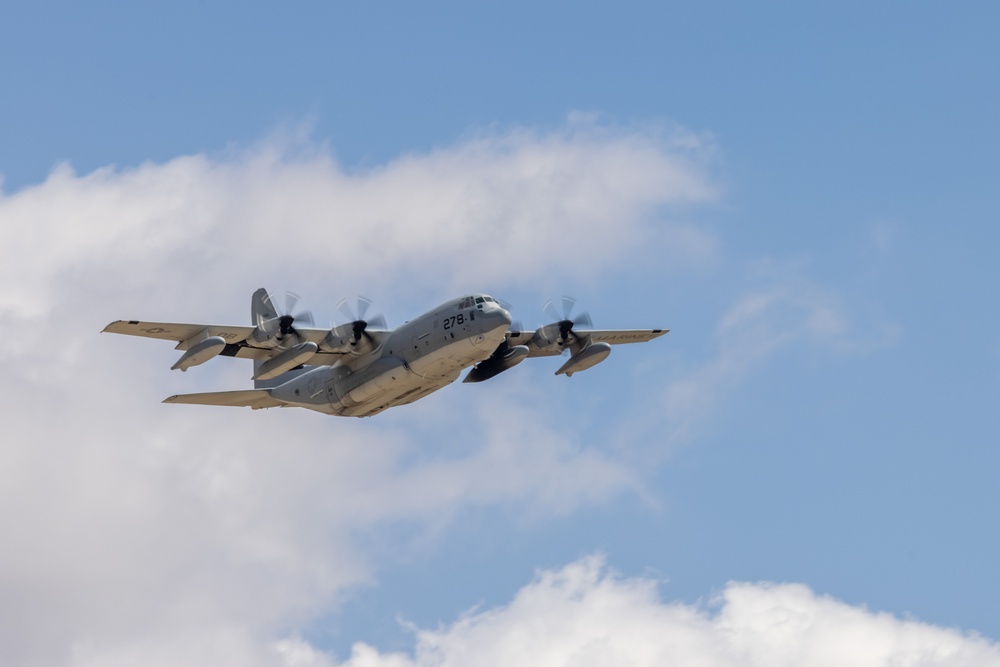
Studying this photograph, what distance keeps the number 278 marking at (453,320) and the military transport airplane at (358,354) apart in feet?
0.13

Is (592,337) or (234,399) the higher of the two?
(592,337)

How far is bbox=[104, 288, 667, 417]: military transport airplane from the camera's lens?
58772mm

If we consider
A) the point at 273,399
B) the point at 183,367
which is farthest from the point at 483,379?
the point at 183,367

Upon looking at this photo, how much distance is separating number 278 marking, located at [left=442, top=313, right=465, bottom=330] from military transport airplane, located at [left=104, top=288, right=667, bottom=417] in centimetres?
4

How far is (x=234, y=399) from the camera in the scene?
65.2 metres

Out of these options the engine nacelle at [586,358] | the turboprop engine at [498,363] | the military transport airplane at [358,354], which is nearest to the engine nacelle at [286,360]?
the military transport airplane at [358,354]

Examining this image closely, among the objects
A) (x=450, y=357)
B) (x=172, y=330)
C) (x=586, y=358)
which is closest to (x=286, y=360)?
(x=172, y=330)

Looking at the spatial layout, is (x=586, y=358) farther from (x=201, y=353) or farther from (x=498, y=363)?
(x=201, y=353)

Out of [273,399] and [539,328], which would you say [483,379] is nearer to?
[539,328]

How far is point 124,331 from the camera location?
5750cm

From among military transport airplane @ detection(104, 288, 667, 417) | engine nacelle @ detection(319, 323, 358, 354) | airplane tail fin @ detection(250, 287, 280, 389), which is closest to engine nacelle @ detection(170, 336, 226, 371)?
military transport airplane @ detection(104, 288, 667, 417)

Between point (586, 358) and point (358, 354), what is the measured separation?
1115 cm

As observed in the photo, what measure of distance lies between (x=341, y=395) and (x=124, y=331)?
9.96 metres

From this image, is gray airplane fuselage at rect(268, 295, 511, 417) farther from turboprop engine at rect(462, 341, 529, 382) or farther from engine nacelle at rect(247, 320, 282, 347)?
turboprop engine at rect(462, 341, 529, 382)
